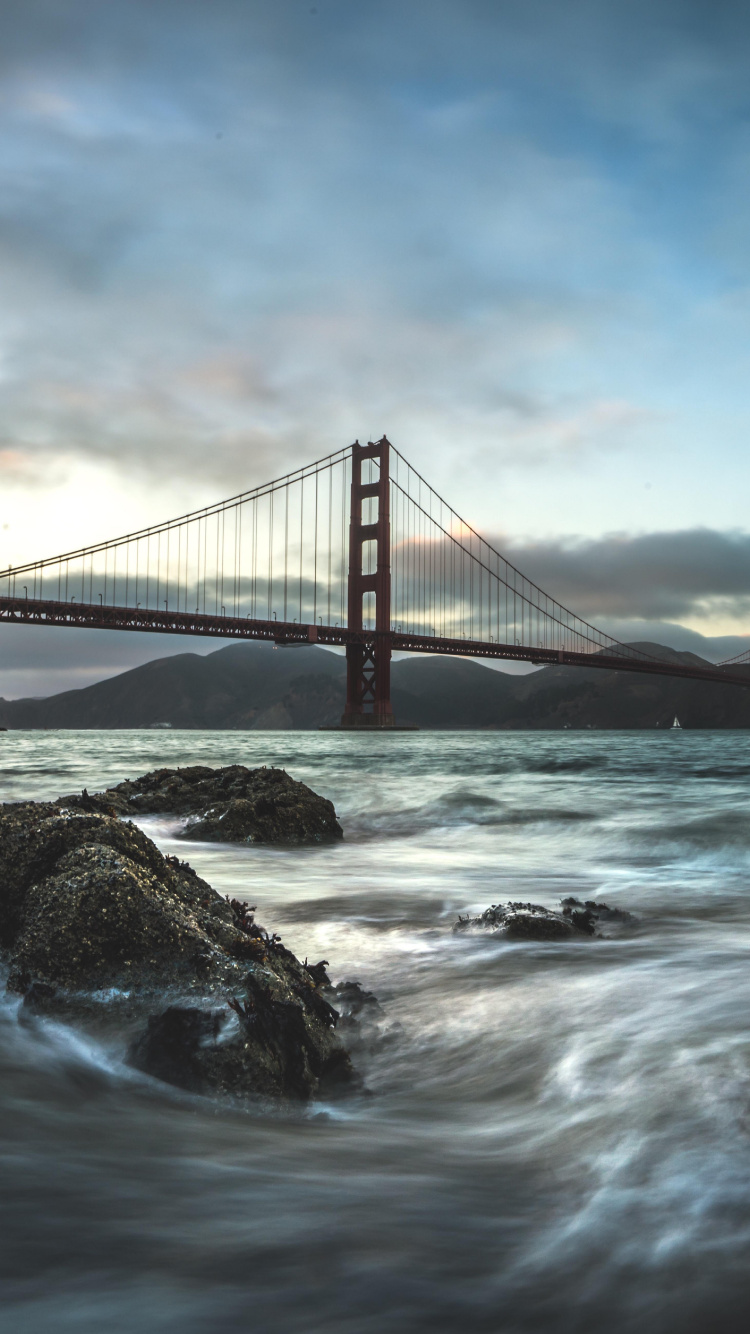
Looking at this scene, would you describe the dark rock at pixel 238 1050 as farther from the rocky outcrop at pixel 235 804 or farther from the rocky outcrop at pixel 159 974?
the rocky outcrop at pixel 235 804

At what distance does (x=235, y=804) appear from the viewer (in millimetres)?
9039

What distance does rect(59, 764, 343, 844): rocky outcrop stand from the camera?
348 inches

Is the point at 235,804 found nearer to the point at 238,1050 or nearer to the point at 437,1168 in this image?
the point at 238,1050

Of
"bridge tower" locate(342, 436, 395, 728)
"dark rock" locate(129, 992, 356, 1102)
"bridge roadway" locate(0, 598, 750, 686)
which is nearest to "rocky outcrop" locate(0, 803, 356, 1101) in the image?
"dark rock" locate(129, 992, 356, 1102)

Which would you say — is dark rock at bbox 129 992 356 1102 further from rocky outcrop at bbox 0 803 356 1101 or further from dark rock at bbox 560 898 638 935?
dark rock at bbox 560 898 638 935

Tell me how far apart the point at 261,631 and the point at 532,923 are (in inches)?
1608

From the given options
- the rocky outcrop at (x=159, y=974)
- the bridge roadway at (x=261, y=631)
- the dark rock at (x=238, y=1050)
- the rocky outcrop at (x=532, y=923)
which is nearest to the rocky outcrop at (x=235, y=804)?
the rocky outcrop at (x=532, y=923)

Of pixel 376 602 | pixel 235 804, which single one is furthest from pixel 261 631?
pixel 235 804

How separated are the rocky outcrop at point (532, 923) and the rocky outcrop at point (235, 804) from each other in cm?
372

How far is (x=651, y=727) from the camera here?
373 ft

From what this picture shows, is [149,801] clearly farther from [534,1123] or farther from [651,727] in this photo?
[651,727]

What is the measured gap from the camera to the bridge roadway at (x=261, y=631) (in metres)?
42.4

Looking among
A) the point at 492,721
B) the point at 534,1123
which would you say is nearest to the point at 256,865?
the point at 534,1123

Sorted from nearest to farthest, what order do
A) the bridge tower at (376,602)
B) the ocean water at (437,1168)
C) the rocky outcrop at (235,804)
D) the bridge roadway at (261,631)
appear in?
the ocean water at (437,1168), the rocky outcrop at (235,804), the bridge roadway at (261,631), the bridge tower at (376,602)
